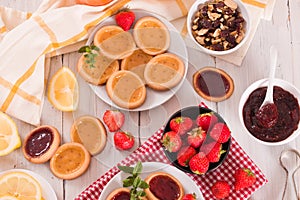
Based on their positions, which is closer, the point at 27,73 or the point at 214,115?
the point at 214,115

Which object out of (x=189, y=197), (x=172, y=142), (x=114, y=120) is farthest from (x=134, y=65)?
(x=189, y=197)

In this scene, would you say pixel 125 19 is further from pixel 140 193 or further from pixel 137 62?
pixel 140 193

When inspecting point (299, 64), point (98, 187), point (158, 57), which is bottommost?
point (98, 187)

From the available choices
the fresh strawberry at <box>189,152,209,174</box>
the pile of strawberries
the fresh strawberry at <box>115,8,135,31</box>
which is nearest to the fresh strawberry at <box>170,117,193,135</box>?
the pile of strawberries

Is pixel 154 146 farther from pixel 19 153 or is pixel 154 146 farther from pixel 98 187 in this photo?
pixel 19 153

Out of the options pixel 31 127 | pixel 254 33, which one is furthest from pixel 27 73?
pixel 254 33
